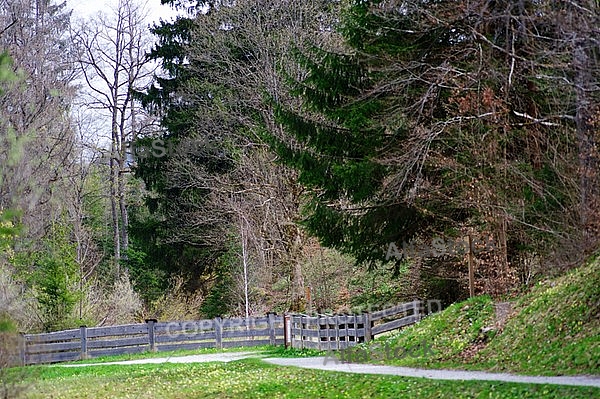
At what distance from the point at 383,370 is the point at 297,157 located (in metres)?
7.21

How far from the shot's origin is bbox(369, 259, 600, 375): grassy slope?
12320mm

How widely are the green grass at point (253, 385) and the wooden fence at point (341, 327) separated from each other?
106 inches

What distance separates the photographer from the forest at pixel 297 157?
609 inches

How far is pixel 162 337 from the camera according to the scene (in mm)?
26266

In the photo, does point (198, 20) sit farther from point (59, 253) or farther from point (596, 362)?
point (596, 362)

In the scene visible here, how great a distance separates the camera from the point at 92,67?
36.9m

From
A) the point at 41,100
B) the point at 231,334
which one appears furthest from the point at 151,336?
the point at 41,100

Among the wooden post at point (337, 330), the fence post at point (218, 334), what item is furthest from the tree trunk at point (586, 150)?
the fence post at point (218, 334)

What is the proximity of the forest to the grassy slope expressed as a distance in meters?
0.99

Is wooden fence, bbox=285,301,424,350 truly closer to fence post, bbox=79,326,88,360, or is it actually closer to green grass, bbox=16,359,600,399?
green grass, bbox=16,359,600,399

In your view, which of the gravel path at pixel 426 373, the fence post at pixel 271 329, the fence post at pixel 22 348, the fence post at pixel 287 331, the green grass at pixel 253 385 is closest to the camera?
the fence post at pixel 22 348

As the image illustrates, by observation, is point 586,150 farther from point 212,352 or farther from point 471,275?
point 212,352

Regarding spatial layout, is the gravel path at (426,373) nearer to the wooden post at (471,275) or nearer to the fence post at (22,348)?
the wooden post at (471,275)

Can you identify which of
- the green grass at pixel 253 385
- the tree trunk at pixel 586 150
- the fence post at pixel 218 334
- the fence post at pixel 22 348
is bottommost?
the green grass at pixel 253 385
